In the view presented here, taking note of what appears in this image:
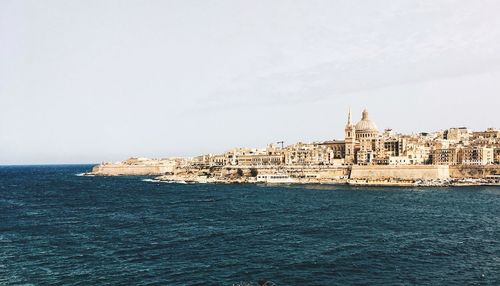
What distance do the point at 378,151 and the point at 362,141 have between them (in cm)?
639

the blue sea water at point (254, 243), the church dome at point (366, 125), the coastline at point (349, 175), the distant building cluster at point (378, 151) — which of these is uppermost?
the church dome at point (366, 125)

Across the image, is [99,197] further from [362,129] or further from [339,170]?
[362,129]

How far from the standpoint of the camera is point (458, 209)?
52.8 meters

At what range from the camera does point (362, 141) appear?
11325cm

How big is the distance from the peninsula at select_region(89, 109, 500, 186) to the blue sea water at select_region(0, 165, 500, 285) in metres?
31.0

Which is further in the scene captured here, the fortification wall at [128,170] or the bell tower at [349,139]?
the fortification wall at [128,170]

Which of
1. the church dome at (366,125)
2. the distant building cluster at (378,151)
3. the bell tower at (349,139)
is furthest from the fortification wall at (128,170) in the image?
the church dome at (366,125)

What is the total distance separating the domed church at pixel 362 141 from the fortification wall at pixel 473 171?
17497 millimetres

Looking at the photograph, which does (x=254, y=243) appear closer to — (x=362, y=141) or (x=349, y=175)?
(x=349, y=175)

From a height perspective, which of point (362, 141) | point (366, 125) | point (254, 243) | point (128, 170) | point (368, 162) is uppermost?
point (366, 125)

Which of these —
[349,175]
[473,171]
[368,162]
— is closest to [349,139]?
[368,162]

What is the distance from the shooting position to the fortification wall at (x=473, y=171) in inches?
3487

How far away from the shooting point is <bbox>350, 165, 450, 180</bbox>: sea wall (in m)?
89.4

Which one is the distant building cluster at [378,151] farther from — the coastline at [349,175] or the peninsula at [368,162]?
the coastline at [349,175]
